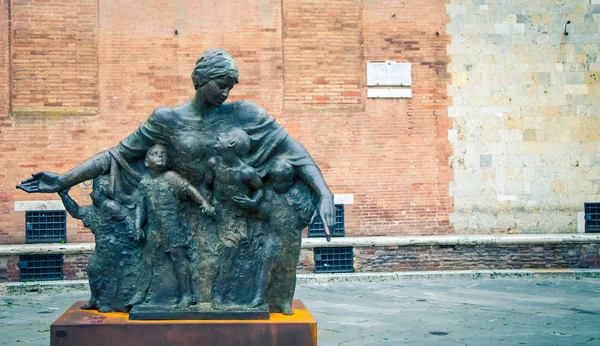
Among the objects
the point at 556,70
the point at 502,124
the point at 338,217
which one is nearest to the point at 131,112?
the point at 338,217

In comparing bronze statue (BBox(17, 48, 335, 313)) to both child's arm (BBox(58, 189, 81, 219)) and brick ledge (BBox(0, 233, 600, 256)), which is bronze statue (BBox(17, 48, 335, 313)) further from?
brick ledge (BBox(0, 233, 600, 256))

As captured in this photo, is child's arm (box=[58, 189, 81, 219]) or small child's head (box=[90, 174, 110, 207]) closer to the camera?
small child's head (box=[90, 174, 110, 207])

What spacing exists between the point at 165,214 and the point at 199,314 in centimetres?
74

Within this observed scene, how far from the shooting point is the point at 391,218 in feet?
42.1

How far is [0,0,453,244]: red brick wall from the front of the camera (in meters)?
12.3

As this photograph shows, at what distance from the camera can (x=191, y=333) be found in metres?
5.06

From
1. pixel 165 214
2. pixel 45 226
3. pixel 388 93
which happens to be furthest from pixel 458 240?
pixel 165 214

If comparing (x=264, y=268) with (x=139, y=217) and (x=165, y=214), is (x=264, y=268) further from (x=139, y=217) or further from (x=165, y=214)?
(x=139, y=217)

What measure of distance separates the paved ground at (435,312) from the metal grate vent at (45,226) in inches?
42.6

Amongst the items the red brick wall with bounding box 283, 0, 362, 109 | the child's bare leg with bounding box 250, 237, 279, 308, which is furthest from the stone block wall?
the child's bare leg with bounding box 250, 237, 279, 308

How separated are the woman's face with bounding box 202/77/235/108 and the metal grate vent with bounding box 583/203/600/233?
9587 mm

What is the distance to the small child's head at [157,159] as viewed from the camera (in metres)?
5.41

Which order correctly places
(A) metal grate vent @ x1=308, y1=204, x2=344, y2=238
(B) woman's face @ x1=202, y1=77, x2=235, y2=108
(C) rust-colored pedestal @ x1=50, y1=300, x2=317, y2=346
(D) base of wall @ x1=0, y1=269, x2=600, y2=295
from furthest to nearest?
(A) metal grate vent @ x1=308, y1=204, x2=344, y2=238 < (D) base of wall @ x1=0, y1=269, x2=600, y2=295 < (B) woman's face @ x1=202, y1=77, x2=235, y2=108 < (C) rust-colored pedestal @ x1=50, y1=300, x2=317, y2=346

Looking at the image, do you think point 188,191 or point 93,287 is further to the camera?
point 93,287
